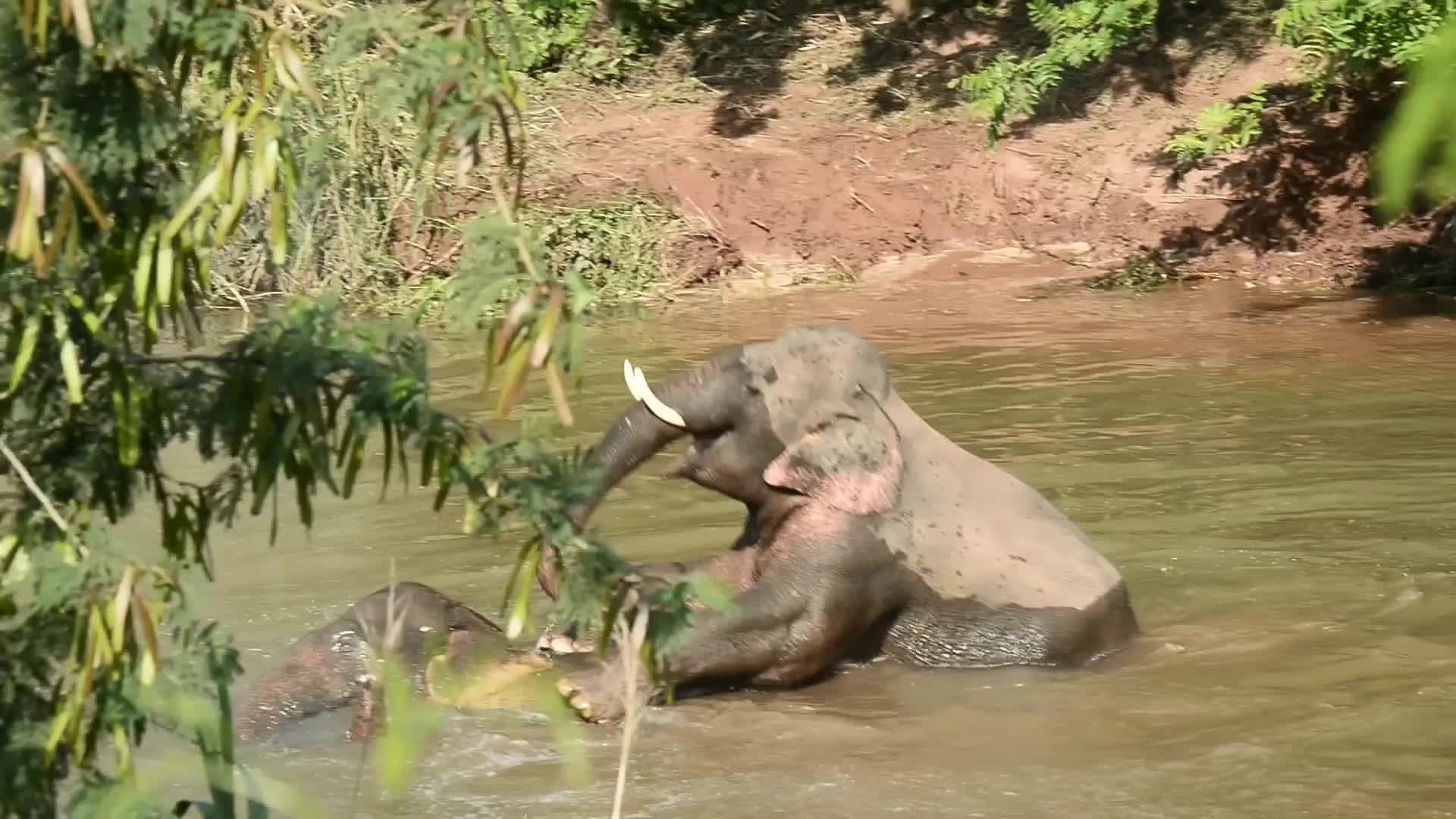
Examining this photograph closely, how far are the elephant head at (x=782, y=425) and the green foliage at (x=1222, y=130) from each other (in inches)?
310

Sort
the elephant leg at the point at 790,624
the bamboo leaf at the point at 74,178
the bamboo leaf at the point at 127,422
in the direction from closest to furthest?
the bamboo leaf at the point at 74,178
the bamboo leaf at the point at 127,422
the elephant leg at the point at 790,624

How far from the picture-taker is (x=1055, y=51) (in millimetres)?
14906

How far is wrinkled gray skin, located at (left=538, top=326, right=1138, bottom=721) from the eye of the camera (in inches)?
254

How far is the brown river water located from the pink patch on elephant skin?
0.56 m

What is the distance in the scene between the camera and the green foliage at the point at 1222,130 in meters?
14.1

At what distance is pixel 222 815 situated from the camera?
9.66 feet

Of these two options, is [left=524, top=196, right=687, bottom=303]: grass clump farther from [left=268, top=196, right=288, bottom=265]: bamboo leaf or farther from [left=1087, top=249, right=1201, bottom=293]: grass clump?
[left=268, top=196, right=288, bottom=265]: bamboo leaf

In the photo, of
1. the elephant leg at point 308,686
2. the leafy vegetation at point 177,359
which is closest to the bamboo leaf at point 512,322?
the leafy vegetation at point 177,359

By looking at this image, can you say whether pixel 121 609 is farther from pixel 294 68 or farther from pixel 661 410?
pixel 661 410

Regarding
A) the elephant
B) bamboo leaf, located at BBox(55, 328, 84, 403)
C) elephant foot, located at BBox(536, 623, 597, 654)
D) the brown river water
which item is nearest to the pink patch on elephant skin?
the brown river water

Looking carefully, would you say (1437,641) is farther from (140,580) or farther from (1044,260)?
(1044,260)

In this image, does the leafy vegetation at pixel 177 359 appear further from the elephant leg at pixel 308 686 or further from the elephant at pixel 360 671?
the elephant leg at pixel 308 686

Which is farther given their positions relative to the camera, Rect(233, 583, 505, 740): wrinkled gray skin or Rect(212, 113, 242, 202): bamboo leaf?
Rect(233, 583, 505, 740): wrinkled gray skin

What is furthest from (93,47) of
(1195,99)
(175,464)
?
(1195,99)
